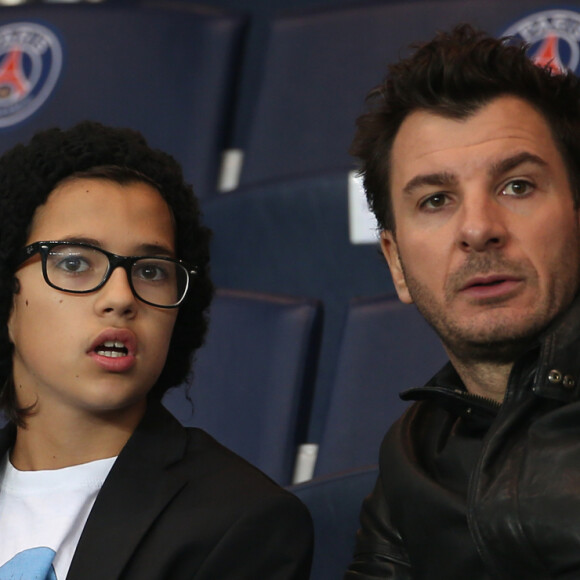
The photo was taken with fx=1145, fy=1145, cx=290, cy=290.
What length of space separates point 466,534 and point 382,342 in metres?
0.30

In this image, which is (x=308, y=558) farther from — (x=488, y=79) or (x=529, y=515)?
(x=488, y=79)

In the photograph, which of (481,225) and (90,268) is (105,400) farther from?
(481,225)

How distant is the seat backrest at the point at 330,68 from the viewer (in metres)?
1.18

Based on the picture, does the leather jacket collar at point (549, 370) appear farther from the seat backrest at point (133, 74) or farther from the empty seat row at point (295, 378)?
the seat backrest at point (133, 74)

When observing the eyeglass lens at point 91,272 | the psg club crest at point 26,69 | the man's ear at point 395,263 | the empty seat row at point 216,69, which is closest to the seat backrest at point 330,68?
the empty seat row at point 216,69

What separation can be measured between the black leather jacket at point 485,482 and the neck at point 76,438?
0.16 m

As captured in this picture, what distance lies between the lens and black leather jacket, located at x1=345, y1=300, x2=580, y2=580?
557 millimetres

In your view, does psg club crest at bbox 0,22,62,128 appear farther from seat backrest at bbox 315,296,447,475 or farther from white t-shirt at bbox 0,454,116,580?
white t-shirt at bbox 0,454,116,580

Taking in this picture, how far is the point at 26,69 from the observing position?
51.3 inches

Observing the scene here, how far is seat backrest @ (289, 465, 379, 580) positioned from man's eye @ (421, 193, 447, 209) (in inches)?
7.0

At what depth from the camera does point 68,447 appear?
66 cm

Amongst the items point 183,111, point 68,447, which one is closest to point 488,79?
point 68,447

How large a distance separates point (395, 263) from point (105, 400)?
0.22 meters

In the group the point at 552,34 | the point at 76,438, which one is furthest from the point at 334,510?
the point at 552,34
